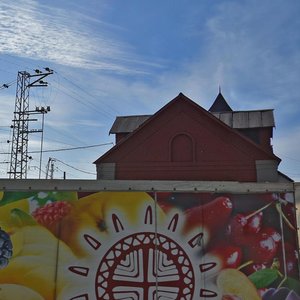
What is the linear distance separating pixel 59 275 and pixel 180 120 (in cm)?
2207

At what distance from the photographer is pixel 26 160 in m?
30.1

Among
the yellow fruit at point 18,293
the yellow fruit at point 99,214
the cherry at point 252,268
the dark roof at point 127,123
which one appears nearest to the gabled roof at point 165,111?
→ the dark roof at point 127,123

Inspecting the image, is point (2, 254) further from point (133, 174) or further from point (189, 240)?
point (133, 174)

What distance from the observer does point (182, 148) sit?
25.2 metres

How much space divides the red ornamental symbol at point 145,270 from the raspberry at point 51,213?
0.75 m

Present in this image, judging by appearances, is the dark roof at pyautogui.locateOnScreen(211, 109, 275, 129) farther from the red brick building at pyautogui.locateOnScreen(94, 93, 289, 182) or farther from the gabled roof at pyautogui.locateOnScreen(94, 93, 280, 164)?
the gabled roof at pyautogui.locateOnScreen(94, 93, 280, 164)

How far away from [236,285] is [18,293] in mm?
2625

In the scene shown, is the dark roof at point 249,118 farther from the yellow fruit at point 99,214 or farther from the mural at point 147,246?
the yellow fruit at point 99,214

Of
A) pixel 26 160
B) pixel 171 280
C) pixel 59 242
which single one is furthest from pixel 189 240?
pixel 26 160

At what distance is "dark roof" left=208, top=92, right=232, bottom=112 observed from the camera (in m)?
42.3

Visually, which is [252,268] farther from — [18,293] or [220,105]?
[220,105]

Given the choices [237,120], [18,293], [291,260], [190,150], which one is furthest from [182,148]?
[18,293]

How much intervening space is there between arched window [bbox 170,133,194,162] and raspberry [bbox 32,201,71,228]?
67.0 ft

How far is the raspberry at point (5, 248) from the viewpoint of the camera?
4.48 metres
